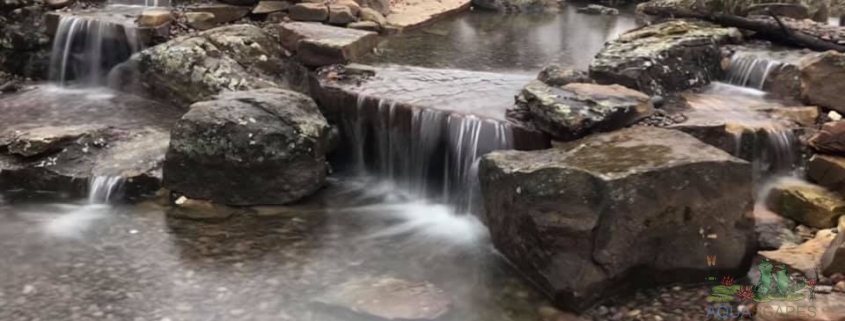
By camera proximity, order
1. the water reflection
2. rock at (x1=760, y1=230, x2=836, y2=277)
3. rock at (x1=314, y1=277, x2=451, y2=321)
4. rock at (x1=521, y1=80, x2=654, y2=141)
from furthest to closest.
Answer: the water reflection < rock at (x1=521, y1=80, x2=654, y2=141) < rock at (x1=314, y1=277, x2=451, y2=321) < rock at (x1=760, y1=230, x2=836, y2=277)

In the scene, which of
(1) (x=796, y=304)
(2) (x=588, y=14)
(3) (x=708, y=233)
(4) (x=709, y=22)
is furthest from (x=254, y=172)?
(2) (x=588, y=14)

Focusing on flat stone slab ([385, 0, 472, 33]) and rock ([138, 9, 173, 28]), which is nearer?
rock ([138, 9, 173, 28])

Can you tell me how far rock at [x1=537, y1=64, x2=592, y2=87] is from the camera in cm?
673

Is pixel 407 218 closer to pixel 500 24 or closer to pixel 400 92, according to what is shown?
pixel 400 92

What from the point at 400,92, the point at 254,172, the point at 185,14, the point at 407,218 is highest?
the point at 185,14

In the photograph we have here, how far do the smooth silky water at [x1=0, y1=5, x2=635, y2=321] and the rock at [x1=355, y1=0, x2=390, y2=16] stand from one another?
4.82 m

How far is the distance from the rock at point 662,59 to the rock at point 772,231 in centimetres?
178

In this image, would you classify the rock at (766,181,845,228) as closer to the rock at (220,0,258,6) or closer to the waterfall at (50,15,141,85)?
the rock at (220,0,258,6)

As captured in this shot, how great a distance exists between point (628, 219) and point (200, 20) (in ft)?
23.4

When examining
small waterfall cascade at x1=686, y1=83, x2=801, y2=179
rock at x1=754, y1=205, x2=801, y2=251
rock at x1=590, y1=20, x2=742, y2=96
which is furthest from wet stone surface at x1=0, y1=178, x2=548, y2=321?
small waterfall cascade at x1=686, y1=83, x2=801, y2=179

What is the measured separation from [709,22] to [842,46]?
5.80ft

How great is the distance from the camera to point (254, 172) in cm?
613

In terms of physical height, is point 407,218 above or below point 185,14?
below

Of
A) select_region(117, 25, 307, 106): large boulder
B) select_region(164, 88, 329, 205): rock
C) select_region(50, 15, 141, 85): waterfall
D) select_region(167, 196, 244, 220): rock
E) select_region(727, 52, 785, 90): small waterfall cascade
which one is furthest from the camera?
select_region(50, 15, 141, 85): waterfall
